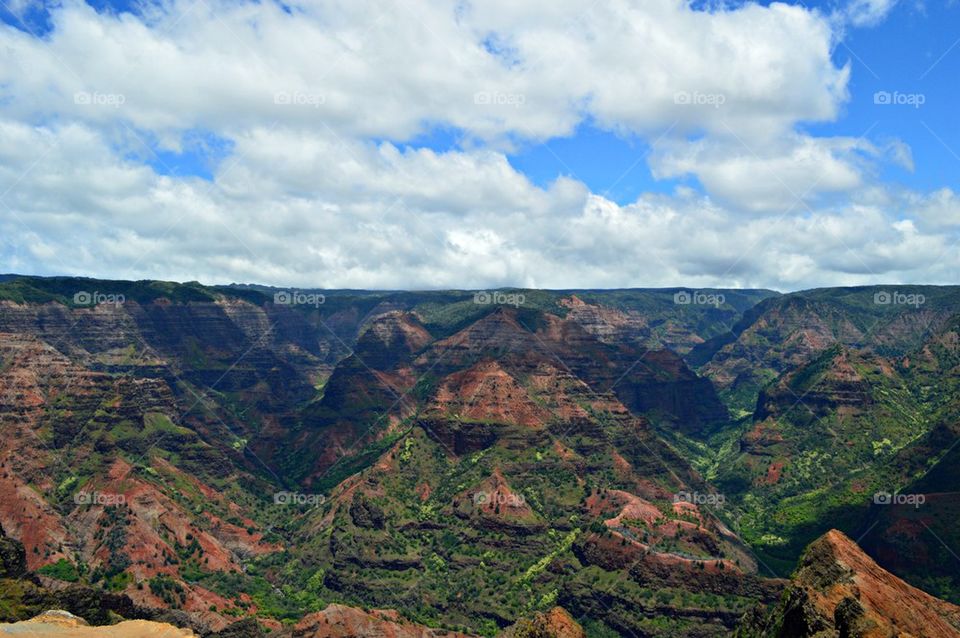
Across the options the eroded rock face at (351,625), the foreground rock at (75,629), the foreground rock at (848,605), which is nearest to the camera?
the foreground rock at (848,605)

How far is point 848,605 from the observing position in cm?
6575

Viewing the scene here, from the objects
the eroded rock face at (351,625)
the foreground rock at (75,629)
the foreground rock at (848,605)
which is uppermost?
the foreground rock at (848,605)

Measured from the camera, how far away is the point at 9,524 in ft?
627

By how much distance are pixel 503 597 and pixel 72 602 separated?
10693 centimetres

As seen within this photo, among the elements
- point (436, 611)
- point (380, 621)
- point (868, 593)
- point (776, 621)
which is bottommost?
point (436, 611)

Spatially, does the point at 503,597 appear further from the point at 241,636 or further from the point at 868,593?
the point at 868,593

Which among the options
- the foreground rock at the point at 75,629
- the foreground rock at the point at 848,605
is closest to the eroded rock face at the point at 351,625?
the foreground rock at the point at 75,629

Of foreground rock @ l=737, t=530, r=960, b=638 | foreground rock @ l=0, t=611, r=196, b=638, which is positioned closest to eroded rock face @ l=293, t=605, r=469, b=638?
foreground rock @ l=0, t=611, r=196, b=638

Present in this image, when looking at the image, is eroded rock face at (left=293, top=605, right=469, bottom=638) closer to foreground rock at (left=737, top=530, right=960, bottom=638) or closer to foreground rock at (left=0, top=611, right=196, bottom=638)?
foreground rock at (left=0, top=611, right=196, bottom=638)

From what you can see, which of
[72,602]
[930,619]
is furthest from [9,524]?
[930,619]

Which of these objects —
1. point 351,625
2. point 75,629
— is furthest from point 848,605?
point 351,625

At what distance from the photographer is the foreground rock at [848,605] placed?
65.6 m

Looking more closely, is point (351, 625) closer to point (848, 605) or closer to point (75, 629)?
point (75, 629)

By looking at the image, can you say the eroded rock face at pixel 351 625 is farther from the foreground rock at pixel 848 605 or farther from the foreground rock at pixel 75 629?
the foreground rock at pixel 848 605
